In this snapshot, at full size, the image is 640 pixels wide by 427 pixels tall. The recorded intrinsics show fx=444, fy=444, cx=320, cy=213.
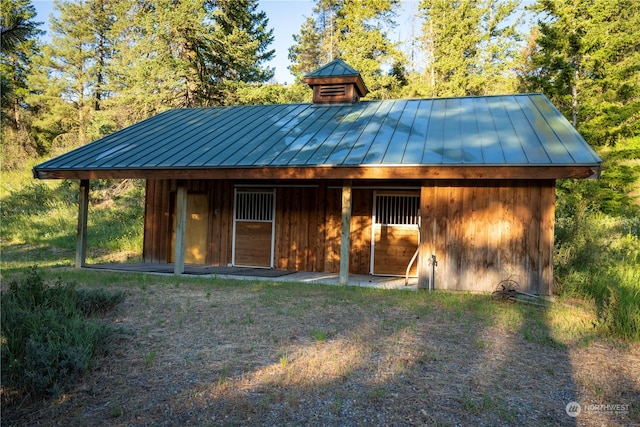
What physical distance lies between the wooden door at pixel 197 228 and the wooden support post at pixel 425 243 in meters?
5.87

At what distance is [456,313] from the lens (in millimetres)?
6391

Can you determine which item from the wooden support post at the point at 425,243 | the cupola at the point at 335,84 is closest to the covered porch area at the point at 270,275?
the wooden support post at the point at 425,243

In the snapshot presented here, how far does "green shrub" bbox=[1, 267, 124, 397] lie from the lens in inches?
141

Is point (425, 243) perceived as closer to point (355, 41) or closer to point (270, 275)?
point (270, 275)

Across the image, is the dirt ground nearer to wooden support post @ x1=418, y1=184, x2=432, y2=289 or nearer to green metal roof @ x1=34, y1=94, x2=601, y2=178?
wooden support post @ x1=418, y1=184, x2=432, y2=289

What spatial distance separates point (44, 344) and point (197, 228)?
806 cm

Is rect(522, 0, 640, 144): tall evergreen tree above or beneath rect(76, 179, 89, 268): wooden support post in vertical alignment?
above

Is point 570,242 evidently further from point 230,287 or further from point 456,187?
Answer: point 230,287

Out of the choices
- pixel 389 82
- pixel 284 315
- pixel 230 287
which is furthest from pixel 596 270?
pixel 389 82

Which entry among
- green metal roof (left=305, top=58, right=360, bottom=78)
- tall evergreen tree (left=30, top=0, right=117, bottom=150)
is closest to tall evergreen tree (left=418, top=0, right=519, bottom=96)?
green metal roof (left=305, top=58, right=360, bottom=78)

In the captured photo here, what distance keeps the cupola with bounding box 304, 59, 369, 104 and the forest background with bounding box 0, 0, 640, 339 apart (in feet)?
20.9

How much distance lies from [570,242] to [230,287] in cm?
714

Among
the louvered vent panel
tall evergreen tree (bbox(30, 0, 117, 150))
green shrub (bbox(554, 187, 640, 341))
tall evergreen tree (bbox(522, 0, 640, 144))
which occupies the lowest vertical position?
green shrub (bbox(554, 187, 640, 341))

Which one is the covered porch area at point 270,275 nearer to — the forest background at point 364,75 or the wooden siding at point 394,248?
the wooden siding at point 394,248
